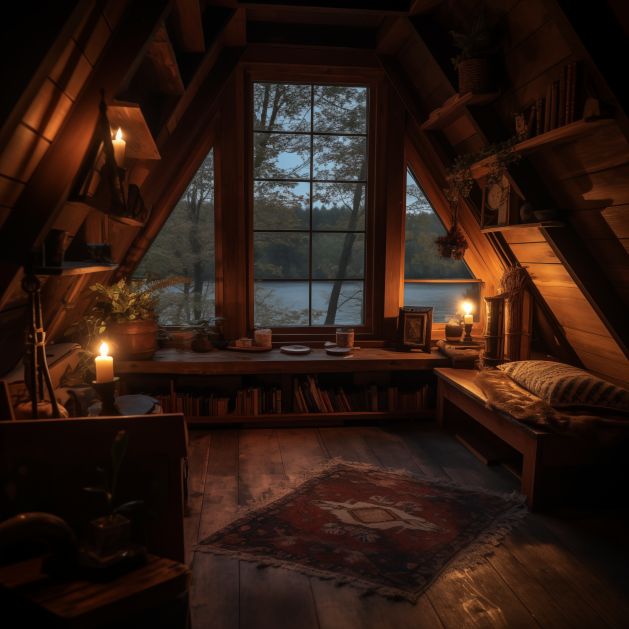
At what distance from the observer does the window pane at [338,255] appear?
425 centimetres

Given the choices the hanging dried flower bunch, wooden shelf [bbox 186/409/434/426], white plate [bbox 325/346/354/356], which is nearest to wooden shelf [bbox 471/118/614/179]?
the hanging dried flower bunch

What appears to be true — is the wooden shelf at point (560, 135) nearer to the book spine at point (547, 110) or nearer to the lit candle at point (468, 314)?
the book spine at point (547, 110)

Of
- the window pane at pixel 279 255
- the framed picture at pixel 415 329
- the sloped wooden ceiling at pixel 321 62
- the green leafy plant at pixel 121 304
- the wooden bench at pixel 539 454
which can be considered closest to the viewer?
the sloped wooden ceiling at pixel 321 62

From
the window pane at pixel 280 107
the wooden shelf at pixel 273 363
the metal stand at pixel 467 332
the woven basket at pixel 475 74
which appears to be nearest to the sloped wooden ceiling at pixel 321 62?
the woven basket at pixel 475 74

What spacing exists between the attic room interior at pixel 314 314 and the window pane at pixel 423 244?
0.06 ft

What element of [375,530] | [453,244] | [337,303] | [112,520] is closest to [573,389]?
[375,530]

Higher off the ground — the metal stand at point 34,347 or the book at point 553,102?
the book at point 553,102

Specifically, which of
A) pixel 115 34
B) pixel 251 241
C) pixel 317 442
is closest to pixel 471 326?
pixel 317 442

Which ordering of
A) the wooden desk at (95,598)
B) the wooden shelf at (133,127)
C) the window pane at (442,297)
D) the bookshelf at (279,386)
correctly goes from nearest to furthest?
the wooden desk at (95,598), the wooden shelf at (133,127), the bookshelf at (279,386), the window pane at (442,297)

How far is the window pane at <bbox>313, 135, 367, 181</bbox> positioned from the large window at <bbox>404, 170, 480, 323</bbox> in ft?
1.60

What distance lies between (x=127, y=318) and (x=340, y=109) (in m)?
2.12

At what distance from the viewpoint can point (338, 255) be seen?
14.0ft

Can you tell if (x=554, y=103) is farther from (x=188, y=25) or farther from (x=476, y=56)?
(x=188, y=25)

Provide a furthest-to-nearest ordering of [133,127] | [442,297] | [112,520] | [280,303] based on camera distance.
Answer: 1. [442,297]
2. [280,303]
3. [133,127]
4. [112,520]
